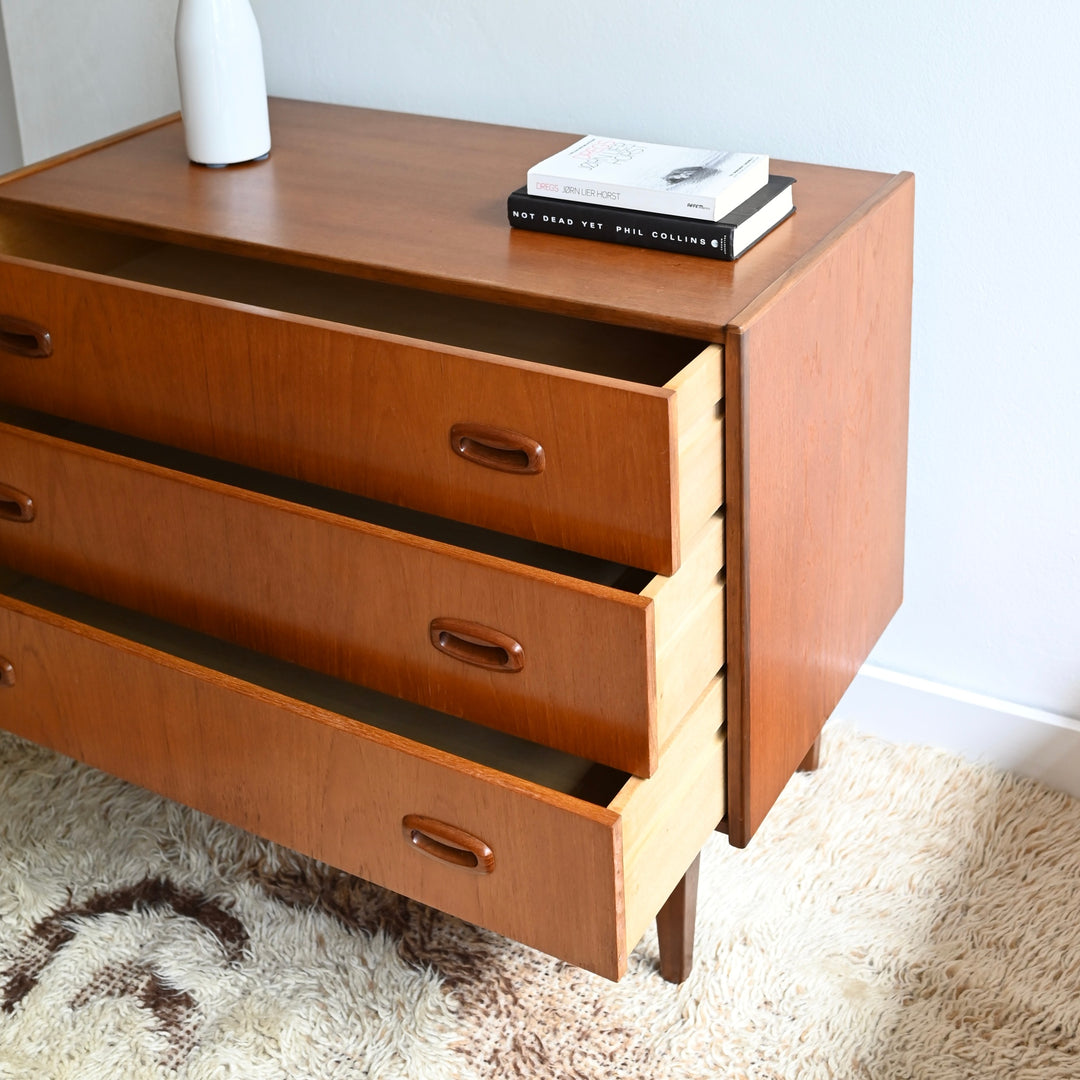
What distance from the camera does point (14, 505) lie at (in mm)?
1259

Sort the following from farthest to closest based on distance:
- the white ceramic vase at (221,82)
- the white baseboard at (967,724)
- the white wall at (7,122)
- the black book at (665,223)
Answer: the white wall at (7,122) → the white baseboard at (967,724) → the white ceramic vase at (221,82) → the black book at (665,223)

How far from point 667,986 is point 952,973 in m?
0.27

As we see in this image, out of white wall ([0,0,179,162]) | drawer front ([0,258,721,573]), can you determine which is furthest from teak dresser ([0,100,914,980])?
white wall ([0,0,179,162])

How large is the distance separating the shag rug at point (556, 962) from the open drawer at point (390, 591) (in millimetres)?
314

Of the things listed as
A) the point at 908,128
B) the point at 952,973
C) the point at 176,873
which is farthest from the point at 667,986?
the point at 908,128

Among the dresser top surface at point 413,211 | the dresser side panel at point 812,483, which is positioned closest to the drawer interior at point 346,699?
the dresser side panel at point 812,483

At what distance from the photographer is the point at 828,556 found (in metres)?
1.19

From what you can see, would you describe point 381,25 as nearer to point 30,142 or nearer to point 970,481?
point 30,142

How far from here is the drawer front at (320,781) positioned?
37.9 inches

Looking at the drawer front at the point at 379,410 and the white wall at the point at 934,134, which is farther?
the white wall at the point at 934,134

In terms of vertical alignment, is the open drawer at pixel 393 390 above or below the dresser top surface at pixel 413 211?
below

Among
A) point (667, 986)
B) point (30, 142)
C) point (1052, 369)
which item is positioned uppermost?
point (30, 142)

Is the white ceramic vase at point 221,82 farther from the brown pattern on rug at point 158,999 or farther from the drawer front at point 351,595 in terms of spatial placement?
the brown pattern on rug at point 158,999

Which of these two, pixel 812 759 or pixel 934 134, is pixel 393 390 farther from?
pixel 812 759
